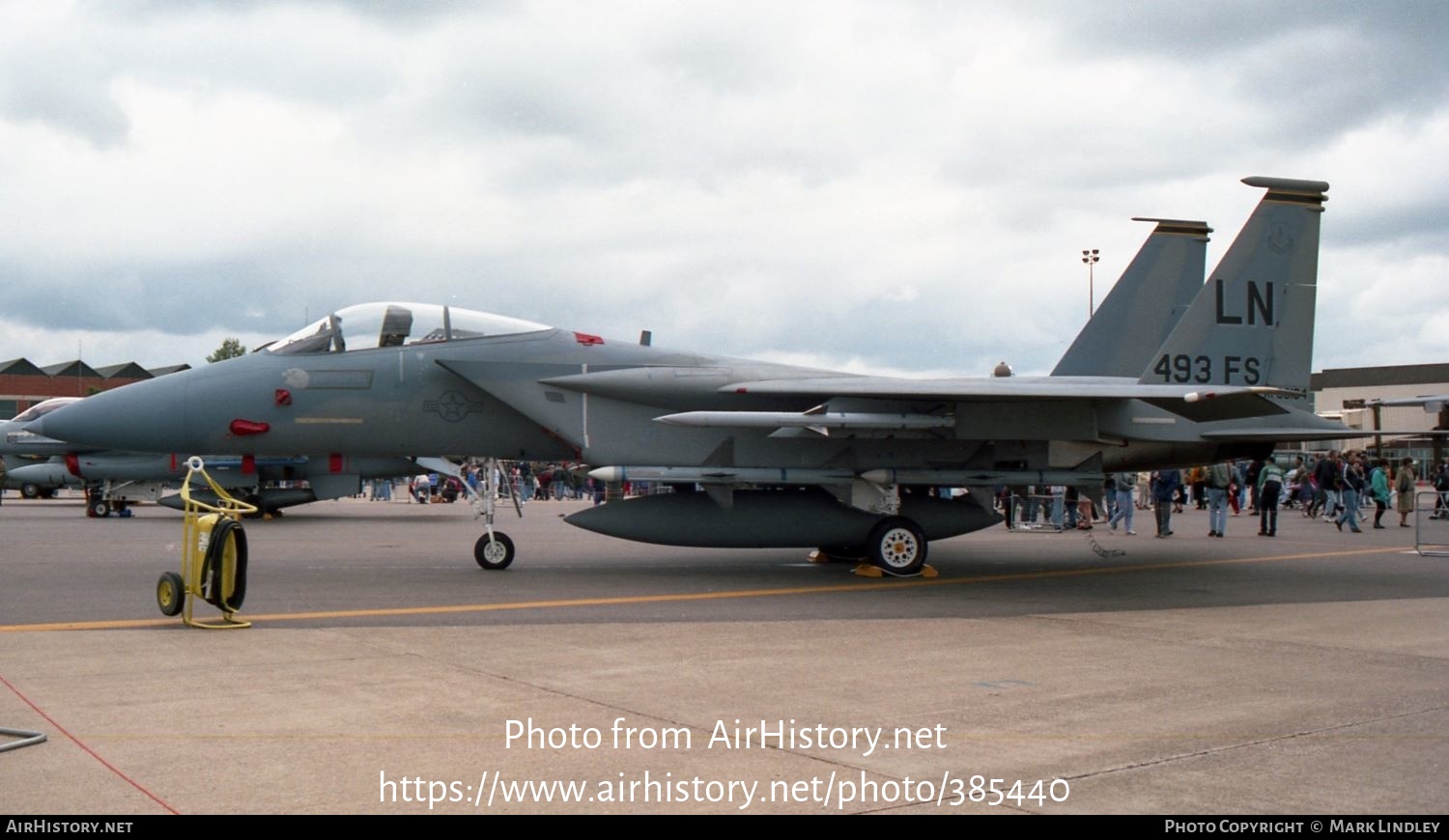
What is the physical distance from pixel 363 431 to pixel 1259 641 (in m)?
8.76

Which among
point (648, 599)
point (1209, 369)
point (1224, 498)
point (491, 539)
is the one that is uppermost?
point (1209, 369)

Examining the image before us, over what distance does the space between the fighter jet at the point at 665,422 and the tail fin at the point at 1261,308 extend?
63 centimetres

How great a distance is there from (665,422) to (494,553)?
2.59m

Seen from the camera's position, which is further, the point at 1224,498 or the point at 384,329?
the point at 1224,498

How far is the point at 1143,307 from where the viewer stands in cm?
1502

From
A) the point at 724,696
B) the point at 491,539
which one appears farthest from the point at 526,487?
the point at 724,696

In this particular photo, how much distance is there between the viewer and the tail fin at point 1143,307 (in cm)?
1487

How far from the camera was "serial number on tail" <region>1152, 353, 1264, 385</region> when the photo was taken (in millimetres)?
13281

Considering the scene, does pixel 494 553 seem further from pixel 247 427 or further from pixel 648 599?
pixel 648 599

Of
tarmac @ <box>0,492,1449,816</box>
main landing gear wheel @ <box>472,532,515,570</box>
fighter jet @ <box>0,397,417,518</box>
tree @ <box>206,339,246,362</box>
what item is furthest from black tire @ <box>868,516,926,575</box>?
tree @ <box>206,339,246,362</box>

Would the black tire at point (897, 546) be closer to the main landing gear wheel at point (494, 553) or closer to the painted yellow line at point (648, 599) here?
the painted yellow line at point (648, 599)

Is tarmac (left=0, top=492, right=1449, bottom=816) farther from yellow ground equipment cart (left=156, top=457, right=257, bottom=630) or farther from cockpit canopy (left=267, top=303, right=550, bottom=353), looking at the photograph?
cockpit canopy (left=267, top=303, right=550, bottom=353)

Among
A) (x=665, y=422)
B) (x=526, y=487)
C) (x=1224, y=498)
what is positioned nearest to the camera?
(x=665, y=422)

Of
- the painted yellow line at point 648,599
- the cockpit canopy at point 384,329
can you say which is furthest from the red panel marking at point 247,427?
the painted yellow line at point 648,599
